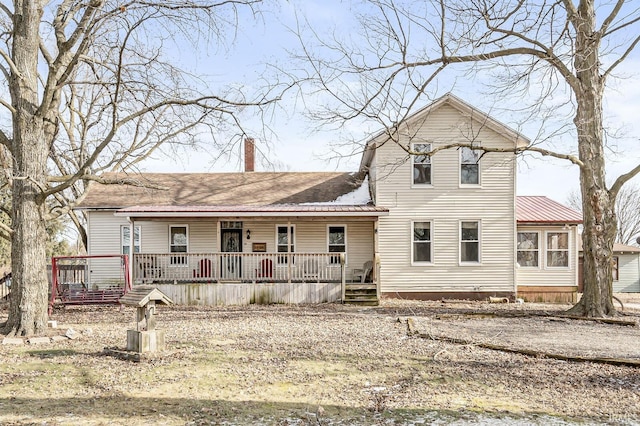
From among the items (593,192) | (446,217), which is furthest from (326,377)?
(446,217)

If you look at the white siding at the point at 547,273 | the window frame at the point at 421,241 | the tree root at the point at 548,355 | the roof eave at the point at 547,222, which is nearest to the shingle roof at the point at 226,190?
the window frame at the point at 421,241

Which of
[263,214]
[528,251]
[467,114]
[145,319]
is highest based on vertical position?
[467,114]

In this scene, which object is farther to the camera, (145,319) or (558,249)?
(558,249)

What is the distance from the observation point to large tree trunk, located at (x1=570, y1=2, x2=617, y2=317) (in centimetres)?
1379

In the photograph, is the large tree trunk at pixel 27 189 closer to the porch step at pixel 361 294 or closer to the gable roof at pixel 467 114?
the porch step at pixel 361 294

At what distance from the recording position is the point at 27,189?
1049 cm

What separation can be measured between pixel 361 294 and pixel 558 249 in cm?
795

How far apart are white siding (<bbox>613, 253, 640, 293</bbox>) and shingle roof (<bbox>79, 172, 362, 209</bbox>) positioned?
17555mm

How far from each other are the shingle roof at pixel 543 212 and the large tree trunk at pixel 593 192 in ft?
16.1

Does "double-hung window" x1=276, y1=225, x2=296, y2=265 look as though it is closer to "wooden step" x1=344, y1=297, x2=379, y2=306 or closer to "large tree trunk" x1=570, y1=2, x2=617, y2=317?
"wooden step" x1=344, y1=297, x2=379, y2=306

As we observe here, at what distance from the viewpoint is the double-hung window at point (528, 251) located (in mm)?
19422

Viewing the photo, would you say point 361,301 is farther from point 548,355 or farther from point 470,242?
point 548,355

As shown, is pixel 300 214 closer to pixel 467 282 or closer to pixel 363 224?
pixel 363 224

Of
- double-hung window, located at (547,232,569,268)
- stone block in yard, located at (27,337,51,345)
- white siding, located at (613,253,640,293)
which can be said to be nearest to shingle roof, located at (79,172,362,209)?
double-hung window, located at (547,232,569,268)
